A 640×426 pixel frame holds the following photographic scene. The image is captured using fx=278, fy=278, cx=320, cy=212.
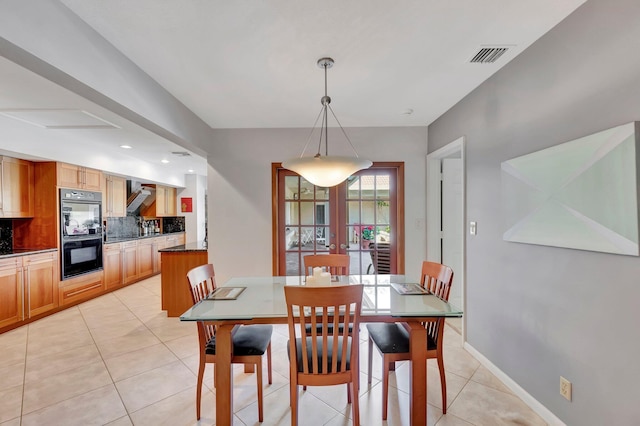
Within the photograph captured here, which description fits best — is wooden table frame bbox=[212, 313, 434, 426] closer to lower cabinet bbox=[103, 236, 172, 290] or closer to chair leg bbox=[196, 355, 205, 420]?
chair leg bbox=[196, 355, 205, 420]

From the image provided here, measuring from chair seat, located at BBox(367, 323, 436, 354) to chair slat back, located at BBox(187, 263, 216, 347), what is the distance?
1.17 m

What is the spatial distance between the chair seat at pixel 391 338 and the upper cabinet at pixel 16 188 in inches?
187

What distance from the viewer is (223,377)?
1686mm

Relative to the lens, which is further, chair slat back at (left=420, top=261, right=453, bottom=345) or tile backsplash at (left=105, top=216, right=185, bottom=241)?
tile backsplash at (left=105, top=216, right=185, bottom=241)

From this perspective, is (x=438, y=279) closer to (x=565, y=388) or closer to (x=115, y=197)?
(x=565, y=388)

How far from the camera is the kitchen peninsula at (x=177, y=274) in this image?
362cm

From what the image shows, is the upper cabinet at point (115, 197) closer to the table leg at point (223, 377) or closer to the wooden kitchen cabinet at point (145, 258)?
the wooden kitchen cabinet at point (145, 258)

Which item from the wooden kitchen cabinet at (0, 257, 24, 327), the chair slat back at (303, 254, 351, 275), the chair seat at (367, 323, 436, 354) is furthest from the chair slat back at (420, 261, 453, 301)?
the wooden kitchen cabinet at (0, 257, 24, 327)

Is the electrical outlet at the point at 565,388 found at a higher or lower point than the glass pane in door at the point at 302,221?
lower

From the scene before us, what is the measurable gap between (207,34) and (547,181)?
7.66 feet

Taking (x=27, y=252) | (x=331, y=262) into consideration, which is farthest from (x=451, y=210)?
(x=27, y=252)

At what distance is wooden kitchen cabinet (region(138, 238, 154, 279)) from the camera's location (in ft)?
18.6

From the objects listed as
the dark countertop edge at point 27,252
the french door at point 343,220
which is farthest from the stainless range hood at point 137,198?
the french door at point 343,220

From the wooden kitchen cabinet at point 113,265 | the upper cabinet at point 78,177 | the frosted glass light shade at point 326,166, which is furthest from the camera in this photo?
the wooden kitchen cabinet at point 113,265
